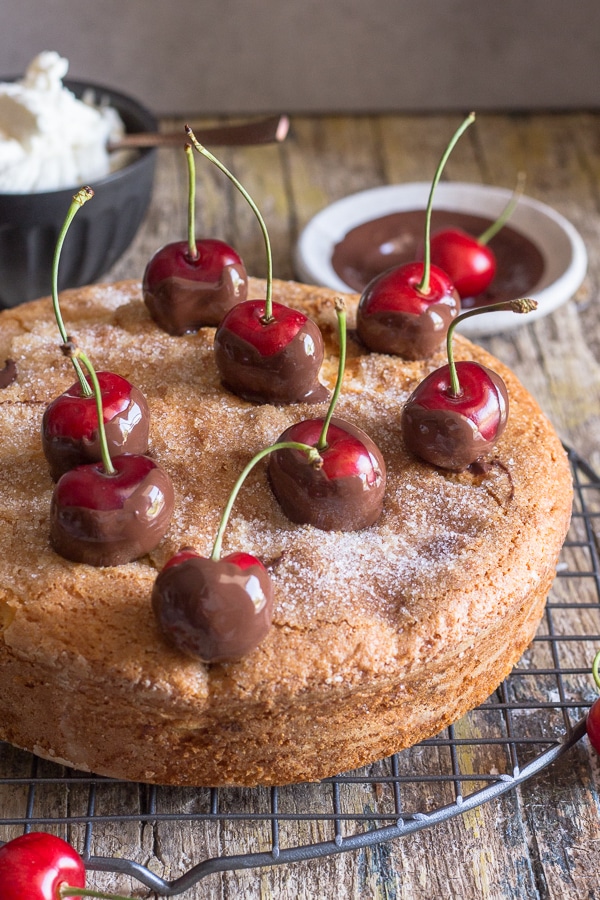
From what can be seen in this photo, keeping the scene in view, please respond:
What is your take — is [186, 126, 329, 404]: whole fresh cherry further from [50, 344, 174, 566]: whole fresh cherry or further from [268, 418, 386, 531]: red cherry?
[50, 344, 174, 566]: whole fresh cherry

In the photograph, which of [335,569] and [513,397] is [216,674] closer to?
[335,569]

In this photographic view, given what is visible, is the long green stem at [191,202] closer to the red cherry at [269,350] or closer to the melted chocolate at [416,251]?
the red cherry at [269,350]

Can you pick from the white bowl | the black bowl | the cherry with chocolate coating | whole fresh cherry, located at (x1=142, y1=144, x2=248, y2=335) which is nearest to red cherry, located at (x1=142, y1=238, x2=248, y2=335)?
whole fresh cherry, located at (x1=142, y1=144, x2=248, y2=335)

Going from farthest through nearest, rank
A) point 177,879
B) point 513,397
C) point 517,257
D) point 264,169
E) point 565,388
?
point 264,169, point 517,257, point 565,388, point 513,397, point 177,879

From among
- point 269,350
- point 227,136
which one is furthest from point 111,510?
point 227,136

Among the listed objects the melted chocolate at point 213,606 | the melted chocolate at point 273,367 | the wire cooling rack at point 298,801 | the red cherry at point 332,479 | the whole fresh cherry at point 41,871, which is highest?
the melted chocolate at point 273,367

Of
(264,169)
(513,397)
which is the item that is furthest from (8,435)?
(264,169)

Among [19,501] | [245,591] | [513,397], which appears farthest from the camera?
[513,397]

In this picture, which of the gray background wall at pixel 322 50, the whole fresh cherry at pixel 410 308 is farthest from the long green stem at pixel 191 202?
the gray background wall at pixel 322 50
